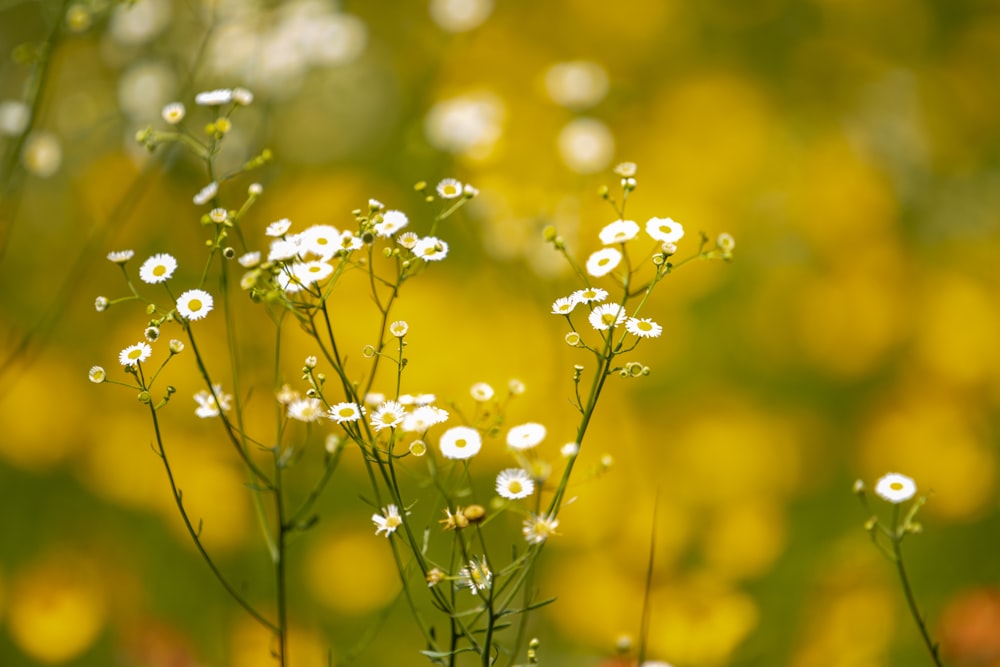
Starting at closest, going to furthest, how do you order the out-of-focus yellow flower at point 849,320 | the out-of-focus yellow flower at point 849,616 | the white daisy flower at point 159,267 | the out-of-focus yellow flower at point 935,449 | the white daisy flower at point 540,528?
the white daisy flower at point 540,528
the white daisy flower at point 159,267
the out-of-focus yellow flower at point 849,616
the out-of-focus yellow flower at point 935,449
the out-of-focus yellow flower at point 849,320

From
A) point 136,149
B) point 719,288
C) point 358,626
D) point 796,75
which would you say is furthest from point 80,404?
point 796,75

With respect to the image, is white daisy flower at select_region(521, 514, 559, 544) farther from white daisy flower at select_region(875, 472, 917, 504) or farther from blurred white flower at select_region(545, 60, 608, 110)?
blurred white flower at select_region(545, 60, 608, 110)

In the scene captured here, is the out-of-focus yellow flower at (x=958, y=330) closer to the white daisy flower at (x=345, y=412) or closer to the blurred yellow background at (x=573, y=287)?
the blurred yellow background at (x=573, y=287)

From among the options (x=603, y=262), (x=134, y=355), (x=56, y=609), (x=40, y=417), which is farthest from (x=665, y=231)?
(x=40, y=417)

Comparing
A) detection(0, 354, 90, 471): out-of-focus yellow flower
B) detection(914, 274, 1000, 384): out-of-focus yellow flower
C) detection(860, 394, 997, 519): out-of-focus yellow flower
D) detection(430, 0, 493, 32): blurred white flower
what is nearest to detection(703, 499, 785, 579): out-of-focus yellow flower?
detection(860, 394, 997, 519): out-of-focus yellow flower

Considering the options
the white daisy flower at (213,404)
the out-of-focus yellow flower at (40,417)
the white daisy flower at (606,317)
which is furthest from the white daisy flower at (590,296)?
the out-of-focus yellow flower at (40,417)
